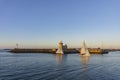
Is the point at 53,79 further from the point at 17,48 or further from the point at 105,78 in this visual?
the point at 17,48

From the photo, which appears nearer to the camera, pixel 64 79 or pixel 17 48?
pixel 64 79

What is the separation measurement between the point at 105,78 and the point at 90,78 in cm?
221

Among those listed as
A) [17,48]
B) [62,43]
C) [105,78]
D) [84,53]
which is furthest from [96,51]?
[105,78]

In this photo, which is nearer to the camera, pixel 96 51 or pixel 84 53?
pixel 84 53

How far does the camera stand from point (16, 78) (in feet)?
88.9

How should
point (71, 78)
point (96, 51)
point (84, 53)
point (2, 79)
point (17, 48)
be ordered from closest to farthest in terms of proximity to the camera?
point (2, 79) → point (71, 78) → point (84, 53) → point (96, 51) → point (17, 48)

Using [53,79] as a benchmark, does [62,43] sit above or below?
above

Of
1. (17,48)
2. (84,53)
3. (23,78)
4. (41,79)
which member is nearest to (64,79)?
(41,79)

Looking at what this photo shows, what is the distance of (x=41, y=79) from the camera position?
2675 centimetres

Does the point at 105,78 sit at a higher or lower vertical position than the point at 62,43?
lower

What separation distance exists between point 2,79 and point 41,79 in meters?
5.15

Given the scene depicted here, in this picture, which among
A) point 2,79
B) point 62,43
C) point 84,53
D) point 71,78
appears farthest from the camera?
point 62,43

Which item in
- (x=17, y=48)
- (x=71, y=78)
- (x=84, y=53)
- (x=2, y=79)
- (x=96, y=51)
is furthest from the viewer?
(x=17, y=48)

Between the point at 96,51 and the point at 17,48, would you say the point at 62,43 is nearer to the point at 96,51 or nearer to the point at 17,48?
the point at 96,51
